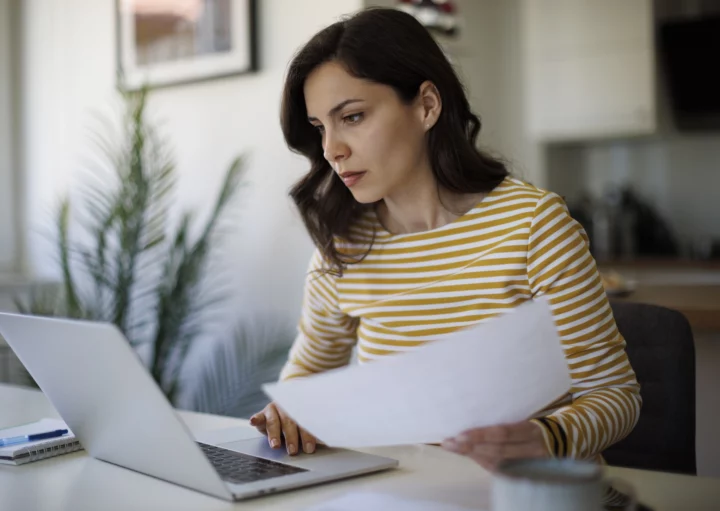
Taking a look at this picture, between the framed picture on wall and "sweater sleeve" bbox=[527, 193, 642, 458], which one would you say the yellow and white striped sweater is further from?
the framed picture on wall

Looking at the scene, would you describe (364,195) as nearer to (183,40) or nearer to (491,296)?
(491,296)

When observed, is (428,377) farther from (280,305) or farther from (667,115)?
(667,115)

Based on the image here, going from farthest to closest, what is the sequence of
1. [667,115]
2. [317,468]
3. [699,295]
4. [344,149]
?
[667,115] < [699,295] < [344,149] < [317,468]

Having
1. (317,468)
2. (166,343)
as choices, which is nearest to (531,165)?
(166,343)

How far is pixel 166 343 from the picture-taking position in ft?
9.71

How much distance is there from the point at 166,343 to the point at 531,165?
2128mm

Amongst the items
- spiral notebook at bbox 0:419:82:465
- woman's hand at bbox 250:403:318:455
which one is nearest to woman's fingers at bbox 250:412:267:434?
woman's hand at bbox 250:403:318:455

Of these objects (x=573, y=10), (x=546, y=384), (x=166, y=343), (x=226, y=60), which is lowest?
(x=166, y=343)

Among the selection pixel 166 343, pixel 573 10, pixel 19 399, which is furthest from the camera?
pixel 573 10

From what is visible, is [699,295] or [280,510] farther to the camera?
[699,295]

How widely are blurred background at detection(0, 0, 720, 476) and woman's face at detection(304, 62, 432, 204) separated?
0.86 meters

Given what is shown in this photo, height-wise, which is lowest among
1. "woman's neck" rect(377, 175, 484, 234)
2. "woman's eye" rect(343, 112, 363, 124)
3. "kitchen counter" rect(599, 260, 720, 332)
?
→ "kitchen counter" rect(599, 260, 720, 332)

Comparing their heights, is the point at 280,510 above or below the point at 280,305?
above

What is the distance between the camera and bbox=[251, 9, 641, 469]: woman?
4.05 ft
